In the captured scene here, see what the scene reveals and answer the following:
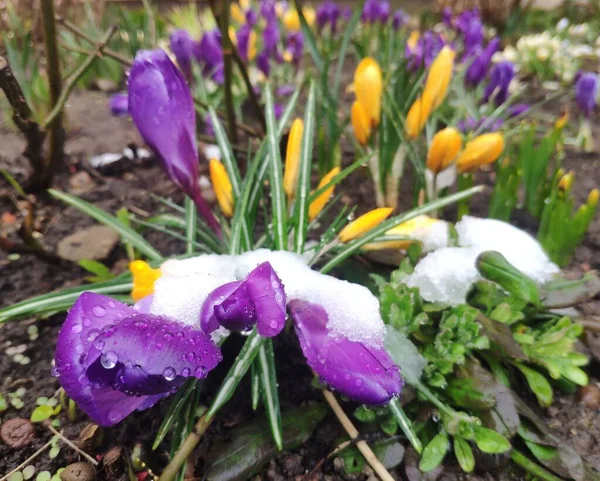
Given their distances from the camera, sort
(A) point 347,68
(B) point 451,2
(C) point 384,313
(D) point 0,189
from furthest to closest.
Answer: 1. (B) point 451,2
2. (A) point 347,68
3. (D) point 0,189
4. (C) point 384,313

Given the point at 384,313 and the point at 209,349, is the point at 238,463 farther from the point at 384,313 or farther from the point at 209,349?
the point at 384,313

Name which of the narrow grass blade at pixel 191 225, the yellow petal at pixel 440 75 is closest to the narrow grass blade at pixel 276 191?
the narrow grass blade at pixel 191 225

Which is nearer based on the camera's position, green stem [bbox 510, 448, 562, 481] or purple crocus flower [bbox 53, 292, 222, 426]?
purple crocus flower [bbox 53, 292, 222, 426]

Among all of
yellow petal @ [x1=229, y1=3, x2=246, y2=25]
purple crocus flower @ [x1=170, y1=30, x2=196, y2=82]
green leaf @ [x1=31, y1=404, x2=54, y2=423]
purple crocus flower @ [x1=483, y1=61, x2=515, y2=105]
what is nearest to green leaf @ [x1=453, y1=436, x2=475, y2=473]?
green leaf @ [x1=31, y1=404, x2=54, y2=423]

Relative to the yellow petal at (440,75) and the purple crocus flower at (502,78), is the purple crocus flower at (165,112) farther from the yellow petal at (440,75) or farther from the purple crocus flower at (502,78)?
the purple crocus flower at (502,78)

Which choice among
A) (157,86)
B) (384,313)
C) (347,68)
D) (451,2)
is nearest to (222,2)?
(157,86)

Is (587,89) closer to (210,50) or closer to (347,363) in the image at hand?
(210,50)

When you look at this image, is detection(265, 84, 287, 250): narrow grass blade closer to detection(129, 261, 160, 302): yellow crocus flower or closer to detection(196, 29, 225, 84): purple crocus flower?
detection(129, 261, 160, 302): yellow crocus flower
